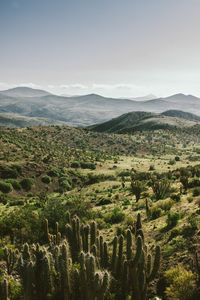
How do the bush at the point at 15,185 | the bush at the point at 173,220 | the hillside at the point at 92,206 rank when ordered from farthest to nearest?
the bush at the point at 15,185, the bush at the point at 173,220, the hillside at the point at 92,206

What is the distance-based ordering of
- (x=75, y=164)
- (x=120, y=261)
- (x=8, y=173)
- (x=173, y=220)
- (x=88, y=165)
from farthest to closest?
(x=88, y=165) → (x=75, y=164) → (x=8, y=173) → (x=173, y=220) → (x=120, y=261)

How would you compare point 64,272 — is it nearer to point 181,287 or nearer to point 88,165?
point 181,287

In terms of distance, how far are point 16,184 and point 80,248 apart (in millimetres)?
30280

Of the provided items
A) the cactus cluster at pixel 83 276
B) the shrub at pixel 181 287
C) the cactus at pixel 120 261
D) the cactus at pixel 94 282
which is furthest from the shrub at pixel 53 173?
the cactus at pixel 94 282

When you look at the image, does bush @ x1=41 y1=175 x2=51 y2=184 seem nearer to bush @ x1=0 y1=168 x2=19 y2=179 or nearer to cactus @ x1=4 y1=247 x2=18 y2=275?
bush @ x1=0 y1=168 x2=19 y2=179

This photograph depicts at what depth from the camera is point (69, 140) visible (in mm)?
88812

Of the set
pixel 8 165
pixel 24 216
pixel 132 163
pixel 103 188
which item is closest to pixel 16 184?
pixel 8 165

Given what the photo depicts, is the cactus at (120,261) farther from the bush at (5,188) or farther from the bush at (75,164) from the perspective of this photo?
the bush at (75,164)

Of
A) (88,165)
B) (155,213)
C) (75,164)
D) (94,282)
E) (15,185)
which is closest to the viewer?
(94,282)

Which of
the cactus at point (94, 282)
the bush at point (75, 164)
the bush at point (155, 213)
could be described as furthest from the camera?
the bush at point (75, 164)

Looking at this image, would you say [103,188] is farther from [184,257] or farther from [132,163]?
[132,163]

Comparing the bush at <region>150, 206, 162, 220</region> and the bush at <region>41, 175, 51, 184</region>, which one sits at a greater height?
the bush at <region>150, 206, 162, 220</region>

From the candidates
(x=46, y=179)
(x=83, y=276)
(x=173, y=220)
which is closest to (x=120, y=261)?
(x=83, y=276)

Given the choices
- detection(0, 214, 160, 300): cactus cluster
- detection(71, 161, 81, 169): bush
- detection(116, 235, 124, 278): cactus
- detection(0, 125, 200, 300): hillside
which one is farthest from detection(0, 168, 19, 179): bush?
detection(116, 235, 124, 278): cactus
